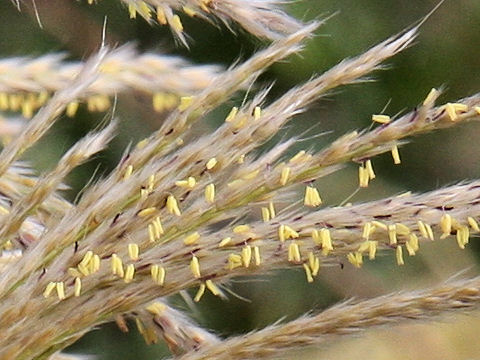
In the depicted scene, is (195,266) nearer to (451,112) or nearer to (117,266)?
(117,266)

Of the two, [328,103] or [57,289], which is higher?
[328,103]

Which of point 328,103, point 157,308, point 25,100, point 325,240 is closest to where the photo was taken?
point 325,240

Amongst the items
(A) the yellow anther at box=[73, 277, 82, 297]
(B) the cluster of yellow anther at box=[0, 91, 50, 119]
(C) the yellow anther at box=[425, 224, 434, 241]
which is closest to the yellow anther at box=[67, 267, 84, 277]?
(A) the yellow anther at box=[73, 277, 82, 297]

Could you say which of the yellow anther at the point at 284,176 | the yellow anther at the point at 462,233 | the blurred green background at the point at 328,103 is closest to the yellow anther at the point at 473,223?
the yellow anther at the point at 462,233

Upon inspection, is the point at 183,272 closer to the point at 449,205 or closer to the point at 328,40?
the point at 449,205

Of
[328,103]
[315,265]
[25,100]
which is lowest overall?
[315,265]

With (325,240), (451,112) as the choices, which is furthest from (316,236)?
(451,112)

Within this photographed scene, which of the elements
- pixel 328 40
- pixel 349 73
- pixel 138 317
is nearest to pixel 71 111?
pixel 138 317
